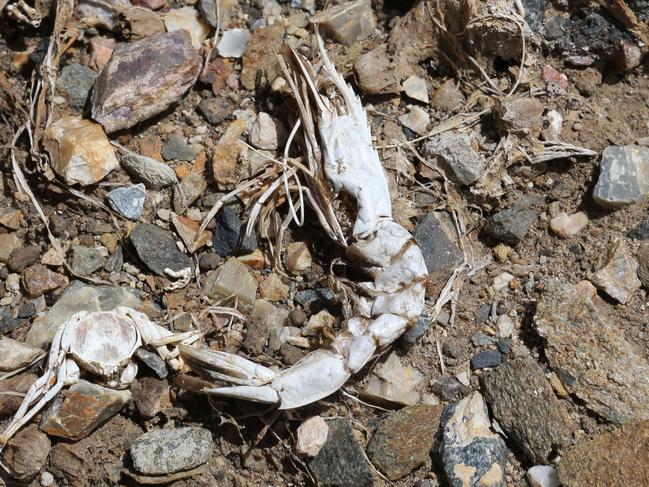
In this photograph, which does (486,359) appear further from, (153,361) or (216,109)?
(216,109)

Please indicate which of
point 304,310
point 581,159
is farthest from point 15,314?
point 581,159

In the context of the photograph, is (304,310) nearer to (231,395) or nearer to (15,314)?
(231,395)

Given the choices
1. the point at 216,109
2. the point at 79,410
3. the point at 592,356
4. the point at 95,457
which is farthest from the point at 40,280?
the point at 592,356

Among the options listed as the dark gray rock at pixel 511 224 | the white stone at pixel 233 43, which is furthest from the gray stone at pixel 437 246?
the white stone at pixel 233 43

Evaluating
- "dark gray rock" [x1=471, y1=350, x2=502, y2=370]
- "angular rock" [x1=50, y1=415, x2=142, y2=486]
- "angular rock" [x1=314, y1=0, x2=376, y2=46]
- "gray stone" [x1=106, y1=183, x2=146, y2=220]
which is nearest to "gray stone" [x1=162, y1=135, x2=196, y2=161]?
"gray stone" [x1=106, y1=183, x2=146, y2=220]

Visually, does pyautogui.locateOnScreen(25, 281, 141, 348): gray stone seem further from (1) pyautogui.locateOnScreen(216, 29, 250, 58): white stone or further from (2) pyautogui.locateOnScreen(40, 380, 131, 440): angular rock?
(1) pyautogui.locateOnScreen(216, 29, 250, 58): white stone

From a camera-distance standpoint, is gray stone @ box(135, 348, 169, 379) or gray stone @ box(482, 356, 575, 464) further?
gray stone @ box(135, 348, 169, 379)

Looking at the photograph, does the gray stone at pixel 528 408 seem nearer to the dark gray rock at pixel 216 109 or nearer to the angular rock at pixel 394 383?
the angular rock at pixel 394 383

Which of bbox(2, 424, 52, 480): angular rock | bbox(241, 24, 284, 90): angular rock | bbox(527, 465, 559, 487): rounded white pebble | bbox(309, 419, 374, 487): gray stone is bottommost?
bbox(527, 465, 559, 487): rounded white pebble
